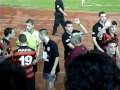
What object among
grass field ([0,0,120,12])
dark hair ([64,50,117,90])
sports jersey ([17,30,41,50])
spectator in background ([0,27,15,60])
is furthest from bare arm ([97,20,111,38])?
grass field ([0,0,120,12])

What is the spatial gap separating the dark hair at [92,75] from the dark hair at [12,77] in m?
0.32

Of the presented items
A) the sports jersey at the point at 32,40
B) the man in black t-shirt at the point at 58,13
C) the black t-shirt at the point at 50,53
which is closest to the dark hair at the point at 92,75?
the black t-shirt at the point at 50,53

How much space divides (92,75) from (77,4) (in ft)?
83.9

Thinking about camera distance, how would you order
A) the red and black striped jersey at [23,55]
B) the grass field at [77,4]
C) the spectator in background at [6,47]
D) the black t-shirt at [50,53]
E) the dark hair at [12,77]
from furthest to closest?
1. the grass field at [77,4]
2. the black t-shirt at [50,53]
3. the spectator in background at [6,47]
4. the red and black striped jersey at [23,55]
5. the dark hair at [12,77]

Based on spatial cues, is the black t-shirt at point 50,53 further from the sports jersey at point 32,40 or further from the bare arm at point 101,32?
the bare arm at point 101,32

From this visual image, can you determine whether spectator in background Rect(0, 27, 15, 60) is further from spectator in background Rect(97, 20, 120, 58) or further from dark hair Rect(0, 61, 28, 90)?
dark hair Rect(0, 61, 28, 90)

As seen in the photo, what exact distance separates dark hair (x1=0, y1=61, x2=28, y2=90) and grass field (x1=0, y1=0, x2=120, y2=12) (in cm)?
2286

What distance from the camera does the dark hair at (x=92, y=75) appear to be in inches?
93.4

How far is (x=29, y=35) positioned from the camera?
376 inches

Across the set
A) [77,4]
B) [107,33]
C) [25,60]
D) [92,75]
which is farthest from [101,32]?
[77,4]

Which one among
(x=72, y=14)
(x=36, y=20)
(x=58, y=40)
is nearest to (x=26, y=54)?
(x=58, y=40)

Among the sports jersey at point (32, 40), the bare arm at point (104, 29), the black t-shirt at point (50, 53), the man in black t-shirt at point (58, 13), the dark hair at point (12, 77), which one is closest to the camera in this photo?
the dark hair at point (12, 77)

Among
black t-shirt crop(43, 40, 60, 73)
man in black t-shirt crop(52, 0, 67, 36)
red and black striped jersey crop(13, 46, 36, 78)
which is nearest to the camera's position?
red and black striped jersey crop(13, 46, 36, 78)

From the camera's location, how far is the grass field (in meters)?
25.8
